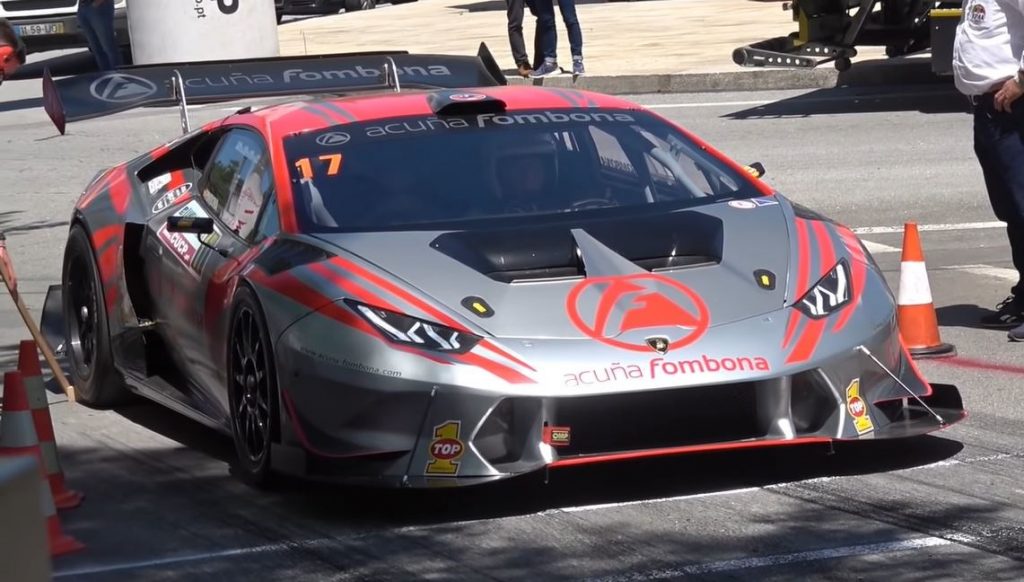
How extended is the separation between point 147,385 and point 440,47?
55.4ft

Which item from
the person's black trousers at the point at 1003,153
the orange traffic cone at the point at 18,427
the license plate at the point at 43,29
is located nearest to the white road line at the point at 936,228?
the person's black trousers at the point at 1003,153

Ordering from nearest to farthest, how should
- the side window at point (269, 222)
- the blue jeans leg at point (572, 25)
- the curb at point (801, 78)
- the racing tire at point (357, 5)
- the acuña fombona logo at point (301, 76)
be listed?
the side window at point (269, 222) → the acuña fombona logo at point (301, 76) → the curb at point (801, 78) → the blue jeans leg at point (572, 25) → the racing tire at point (357, 5)

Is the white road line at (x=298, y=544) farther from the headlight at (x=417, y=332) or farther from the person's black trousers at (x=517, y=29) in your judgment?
the person's black trousers at (x=517, y=29)

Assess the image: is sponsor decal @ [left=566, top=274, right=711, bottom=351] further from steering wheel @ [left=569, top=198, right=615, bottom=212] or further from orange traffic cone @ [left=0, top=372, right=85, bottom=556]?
orange traffic cone @ [left=0, top=372, right=85, bottom=556]

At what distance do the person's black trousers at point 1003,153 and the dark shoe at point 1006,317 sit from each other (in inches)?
15.1

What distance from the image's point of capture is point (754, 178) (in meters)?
6.62

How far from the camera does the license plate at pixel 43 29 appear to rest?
22641 mm

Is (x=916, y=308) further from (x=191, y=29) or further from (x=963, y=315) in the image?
(x=191, y=29)

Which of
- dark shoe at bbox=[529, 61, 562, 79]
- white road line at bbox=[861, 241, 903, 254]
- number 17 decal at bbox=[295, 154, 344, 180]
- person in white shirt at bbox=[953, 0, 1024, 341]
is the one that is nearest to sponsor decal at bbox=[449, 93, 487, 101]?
number 17 decal at bbox=[295, 154, 344, 180]

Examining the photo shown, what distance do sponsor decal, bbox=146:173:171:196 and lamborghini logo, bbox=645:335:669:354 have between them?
9.26 ft

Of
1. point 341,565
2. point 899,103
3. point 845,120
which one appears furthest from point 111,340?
point 899,103

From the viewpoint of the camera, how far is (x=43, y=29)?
74.4 ft

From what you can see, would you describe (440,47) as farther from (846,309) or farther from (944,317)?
(846,309)

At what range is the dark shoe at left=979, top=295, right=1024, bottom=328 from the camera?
7.96 m
